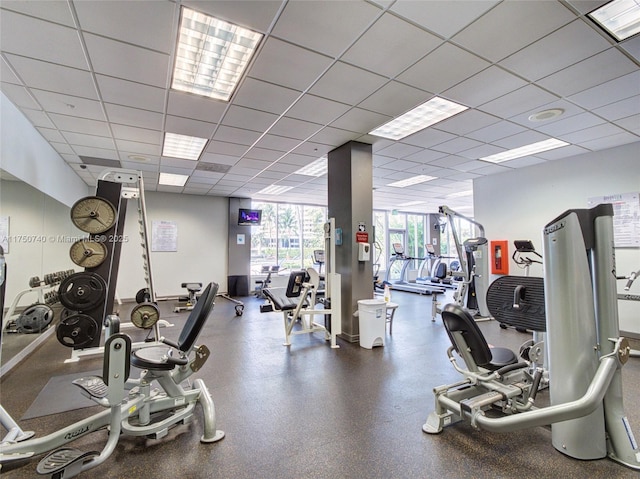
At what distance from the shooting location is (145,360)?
202 cm

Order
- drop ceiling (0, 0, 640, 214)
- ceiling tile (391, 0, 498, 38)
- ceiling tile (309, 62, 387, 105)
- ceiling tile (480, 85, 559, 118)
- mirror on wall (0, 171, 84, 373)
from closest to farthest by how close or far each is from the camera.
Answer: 1. ceiling tile (391, 0, 498, 38)
2. drop ceiling (0, 0, 640, 214)
3. ceiling tile (309, 62, 387, 105)
4. ceiling tile (480, 85, 559, 118)
5. mirror on wall (0, 171, 84, 373)

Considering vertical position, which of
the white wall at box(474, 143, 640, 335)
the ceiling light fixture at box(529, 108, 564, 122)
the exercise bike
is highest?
the ceiling light fixture at box(529, 108, 564, 122)

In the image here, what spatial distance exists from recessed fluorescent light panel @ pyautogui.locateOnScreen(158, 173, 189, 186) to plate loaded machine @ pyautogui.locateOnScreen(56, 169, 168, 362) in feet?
8.61

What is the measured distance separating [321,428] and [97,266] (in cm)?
302

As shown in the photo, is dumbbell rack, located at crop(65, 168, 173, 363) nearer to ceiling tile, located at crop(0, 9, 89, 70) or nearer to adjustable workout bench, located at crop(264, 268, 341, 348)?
ceiling tile, located at crop(0, 9, 89, 70)

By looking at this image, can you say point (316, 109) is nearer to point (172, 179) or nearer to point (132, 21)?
point (132, 21)

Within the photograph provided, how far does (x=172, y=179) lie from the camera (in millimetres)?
6672

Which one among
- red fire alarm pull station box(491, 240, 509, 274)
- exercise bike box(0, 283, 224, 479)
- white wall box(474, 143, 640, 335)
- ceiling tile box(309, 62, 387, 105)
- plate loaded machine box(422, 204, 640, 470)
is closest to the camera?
exercise bike box(0, 283, 224, 479)

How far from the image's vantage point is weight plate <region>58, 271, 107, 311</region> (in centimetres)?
309

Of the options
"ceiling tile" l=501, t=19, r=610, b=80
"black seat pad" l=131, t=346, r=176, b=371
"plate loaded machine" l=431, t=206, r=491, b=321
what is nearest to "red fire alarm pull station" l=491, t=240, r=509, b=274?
"plate loaded machine" l=431, t=206, r=491, b=321

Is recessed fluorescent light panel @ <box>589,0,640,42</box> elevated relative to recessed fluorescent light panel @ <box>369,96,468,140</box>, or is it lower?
→ lower

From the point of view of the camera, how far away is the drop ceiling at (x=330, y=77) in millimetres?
2080

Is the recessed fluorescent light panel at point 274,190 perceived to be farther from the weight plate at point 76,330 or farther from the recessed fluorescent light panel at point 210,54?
the weight plate at point 76,330

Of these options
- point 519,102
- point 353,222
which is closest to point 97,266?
point 353,222
